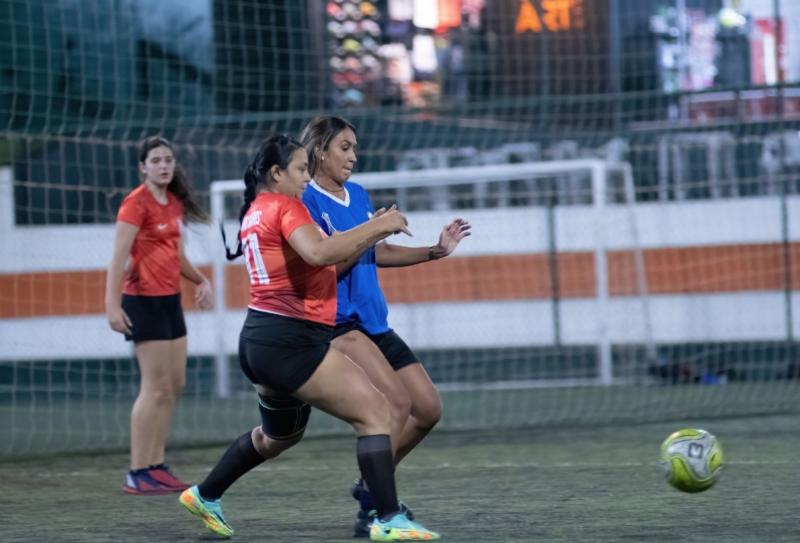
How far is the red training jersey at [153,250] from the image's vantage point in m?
7.98

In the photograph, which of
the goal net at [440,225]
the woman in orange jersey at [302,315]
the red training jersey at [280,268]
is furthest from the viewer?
the goal net at [440,225]

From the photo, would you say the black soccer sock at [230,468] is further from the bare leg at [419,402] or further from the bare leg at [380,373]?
the bare leg at [419,402]

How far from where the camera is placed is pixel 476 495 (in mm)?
7387

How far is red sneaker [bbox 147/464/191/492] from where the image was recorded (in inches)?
310

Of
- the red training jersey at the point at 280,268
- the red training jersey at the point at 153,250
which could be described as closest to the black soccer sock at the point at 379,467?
the red training jersey at the point at 280,268

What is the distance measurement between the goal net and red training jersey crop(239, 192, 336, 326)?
7778 millimetres

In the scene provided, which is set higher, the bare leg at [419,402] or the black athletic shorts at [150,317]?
the black athletic shorts at [150,317]

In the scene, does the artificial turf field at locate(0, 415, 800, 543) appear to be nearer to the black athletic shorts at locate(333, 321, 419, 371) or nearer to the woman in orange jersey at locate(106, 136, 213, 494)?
the woman in orange jersey at locate(106, 136, 213, 494)

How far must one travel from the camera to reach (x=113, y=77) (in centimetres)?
1653

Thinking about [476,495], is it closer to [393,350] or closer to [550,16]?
[393,350]

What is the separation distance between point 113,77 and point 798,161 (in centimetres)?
768

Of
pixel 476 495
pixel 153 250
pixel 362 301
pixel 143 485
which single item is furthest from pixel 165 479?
pixel 362 301

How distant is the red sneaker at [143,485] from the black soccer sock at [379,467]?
2.50m

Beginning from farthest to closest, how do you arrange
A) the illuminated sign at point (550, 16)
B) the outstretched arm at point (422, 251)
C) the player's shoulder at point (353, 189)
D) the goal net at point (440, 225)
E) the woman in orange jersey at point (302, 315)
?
1. the illuminated sign at point (550, 16)
2. the goal net at point (440, 225)
3. the player's shoulder at point (353, 189)
4. the outstretched arm at point (422, 251)
5. the woman in orange jersey at point (302, 315)
